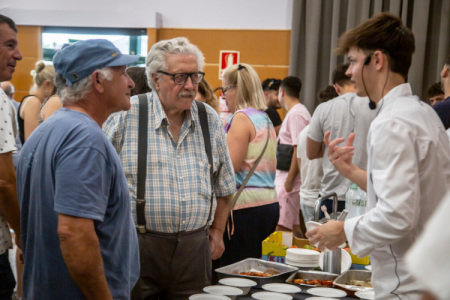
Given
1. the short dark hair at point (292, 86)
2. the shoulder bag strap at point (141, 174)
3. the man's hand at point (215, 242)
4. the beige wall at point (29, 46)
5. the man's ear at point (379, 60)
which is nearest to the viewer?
the man's ear at point (379, 60)

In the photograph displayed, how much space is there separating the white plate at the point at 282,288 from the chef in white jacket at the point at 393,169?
13.4 inches

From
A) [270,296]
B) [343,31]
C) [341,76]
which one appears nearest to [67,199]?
[270,296]

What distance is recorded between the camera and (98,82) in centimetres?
143

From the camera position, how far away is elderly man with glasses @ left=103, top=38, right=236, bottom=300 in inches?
73.2

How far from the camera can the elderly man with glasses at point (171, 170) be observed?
186 centimetres

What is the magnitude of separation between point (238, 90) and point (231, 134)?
33 centimetres

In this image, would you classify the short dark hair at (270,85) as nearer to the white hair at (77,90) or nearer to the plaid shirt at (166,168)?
the plaid shirt at (166,168)

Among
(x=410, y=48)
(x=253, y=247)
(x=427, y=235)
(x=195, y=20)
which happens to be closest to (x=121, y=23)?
(x=195, y=20)

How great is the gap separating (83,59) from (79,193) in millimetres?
413

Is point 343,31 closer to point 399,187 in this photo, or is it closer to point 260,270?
point 260,270

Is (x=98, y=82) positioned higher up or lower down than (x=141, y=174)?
higher up

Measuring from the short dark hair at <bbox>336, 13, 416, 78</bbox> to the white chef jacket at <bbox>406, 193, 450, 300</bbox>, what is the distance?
1222mm

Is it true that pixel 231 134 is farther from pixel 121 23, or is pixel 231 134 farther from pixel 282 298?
pixel 121 23

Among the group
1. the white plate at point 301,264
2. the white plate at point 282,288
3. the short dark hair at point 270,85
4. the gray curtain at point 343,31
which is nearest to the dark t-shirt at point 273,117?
the short dark hair at point 270,85
